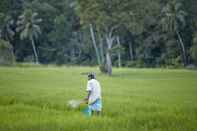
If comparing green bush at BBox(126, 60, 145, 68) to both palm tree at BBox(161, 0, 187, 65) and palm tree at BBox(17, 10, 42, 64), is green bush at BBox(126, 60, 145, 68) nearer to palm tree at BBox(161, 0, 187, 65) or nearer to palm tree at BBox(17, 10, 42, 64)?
palm tree at BBox(161, 0, 187, 65)

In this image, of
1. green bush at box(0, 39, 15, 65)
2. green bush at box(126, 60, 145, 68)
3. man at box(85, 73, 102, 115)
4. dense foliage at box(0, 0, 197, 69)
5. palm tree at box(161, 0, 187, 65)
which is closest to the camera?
man at box(85, 73, 102, 115)

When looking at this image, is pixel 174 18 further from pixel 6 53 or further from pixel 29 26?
pixel 6 53

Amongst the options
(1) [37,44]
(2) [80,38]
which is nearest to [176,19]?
(2) [80,38]

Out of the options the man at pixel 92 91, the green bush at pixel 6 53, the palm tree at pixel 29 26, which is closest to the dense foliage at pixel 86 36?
the palm tree at pixel 29 26

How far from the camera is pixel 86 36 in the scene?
278ft

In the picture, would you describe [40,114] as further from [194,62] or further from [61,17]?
[61,17]

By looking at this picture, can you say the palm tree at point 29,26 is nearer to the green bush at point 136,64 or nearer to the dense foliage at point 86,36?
the dense foliage at point 86,36

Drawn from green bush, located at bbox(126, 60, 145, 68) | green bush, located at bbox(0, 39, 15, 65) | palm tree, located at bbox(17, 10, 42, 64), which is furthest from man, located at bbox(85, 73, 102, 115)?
palm tree, located at bbox(17, 10, 42, 64)

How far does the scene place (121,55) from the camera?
86.1m

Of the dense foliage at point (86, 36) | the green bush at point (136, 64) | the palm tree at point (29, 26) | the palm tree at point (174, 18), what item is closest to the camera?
the palm tree at point (174, 18)

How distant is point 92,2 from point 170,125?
1471 inches

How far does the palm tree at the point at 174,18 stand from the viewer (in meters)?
72.1

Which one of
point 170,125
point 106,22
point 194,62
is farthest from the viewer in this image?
point 194,62

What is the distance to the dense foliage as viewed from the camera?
73.4 metres
